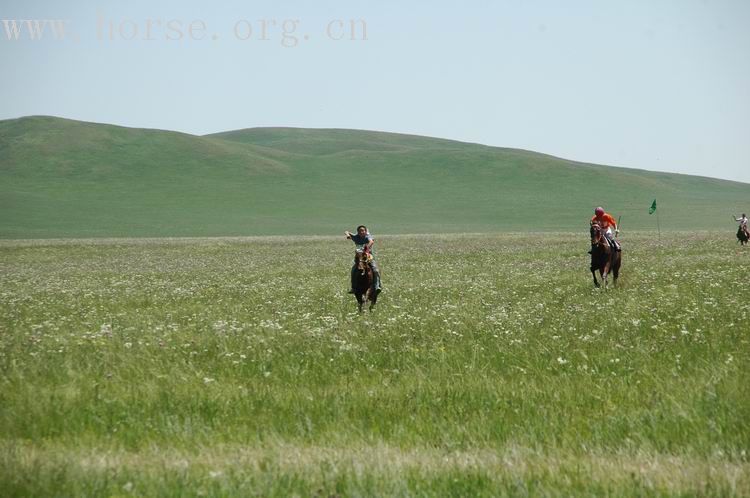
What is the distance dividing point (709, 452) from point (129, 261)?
4195 cm

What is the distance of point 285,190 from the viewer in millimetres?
134250

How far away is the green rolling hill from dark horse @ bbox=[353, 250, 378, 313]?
77.4 metres

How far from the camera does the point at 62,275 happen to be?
33.7 metres

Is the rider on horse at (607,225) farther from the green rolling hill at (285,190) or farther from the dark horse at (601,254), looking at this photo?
the green rolling hill at (285,190)

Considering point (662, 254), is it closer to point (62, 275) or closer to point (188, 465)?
point (62, 275)

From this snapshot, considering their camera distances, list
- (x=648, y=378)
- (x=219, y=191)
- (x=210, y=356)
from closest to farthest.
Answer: (x=648, y=378), (x=210, y=356), (x=219, y=191)

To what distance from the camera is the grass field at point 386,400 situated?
5273 mm

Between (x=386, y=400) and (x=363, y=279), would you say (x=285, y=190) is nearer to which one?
(x=363, y=279)

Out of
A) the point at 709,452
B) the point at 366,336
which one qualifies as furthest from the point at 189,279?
the point at 709,452

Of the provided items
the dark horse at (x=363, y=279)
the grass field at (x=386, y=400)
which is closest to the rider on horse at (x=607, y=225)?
the grass field at (x=386, y=400)

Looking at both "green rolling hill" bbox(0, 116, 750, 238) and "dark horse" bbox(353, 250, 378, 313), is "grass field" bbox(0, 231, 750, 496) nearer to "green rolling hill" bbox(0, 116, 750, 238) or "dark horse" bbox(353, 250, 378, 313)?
"dark horse" bbox(353, 250, 378, 313)

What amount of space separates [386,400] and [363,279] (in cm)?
965

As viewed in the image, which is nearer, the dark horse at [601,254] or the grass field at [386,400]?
the grass field at [386,400]

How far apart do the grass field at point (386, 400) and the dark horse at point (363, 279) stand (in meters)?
0.58
